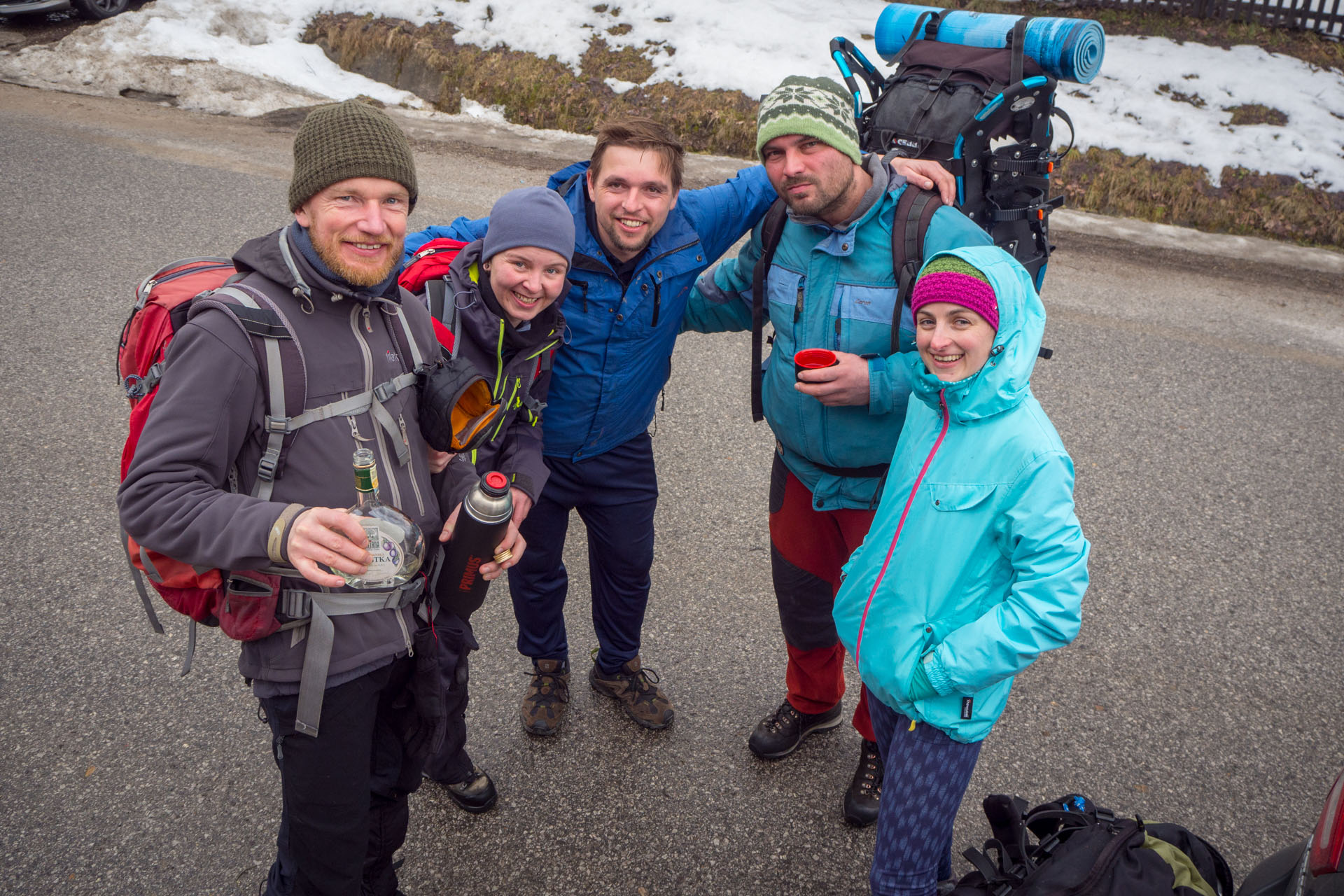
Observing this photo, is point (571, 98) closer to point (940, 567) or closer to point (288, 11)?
point (288, 11)

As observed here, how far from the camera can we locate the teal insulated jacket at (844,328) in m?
2.70

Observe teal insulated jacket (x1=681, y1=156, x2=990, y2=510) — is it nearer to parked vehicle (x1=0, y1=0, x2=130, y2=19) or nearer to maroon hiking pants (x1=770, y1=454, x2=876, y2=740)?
maroon hiking pants (x1=770, y1=454, x2=876, y2=740)

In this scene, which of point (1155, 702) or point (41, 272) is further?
point (41, 272)

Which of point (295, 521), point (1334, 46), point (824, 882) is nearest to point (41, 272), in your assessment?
point (295, 521)

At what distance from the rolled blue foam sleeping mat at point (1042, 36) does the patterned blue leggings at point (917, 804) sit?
2.85m

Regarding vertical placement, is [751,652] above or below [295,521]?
below

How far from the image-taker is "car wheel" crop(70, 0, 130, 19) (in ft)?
34.8

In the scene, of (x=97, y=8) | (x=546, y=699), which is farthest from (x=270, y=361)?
(x=97, y=8)

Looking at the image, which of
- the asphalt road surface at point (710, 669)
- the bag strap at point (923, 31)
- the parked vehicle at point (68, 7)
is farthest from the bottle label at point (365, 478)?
the parked vehicle at point (68, 7)

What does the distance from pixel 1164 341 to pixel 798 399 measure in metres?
4.90

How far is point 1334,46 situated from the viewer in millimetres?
10922

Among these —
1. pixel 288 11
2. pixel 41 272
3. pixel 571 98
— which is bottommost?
pixel 41 272

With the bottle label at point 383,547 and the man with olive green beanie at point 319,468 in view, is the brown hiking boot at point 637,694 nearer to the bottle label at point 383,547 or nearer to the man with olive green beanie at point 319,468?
the man with olive green beanie at point 319,468

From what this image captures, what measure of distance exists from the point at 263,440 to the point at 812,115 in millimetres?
1805
